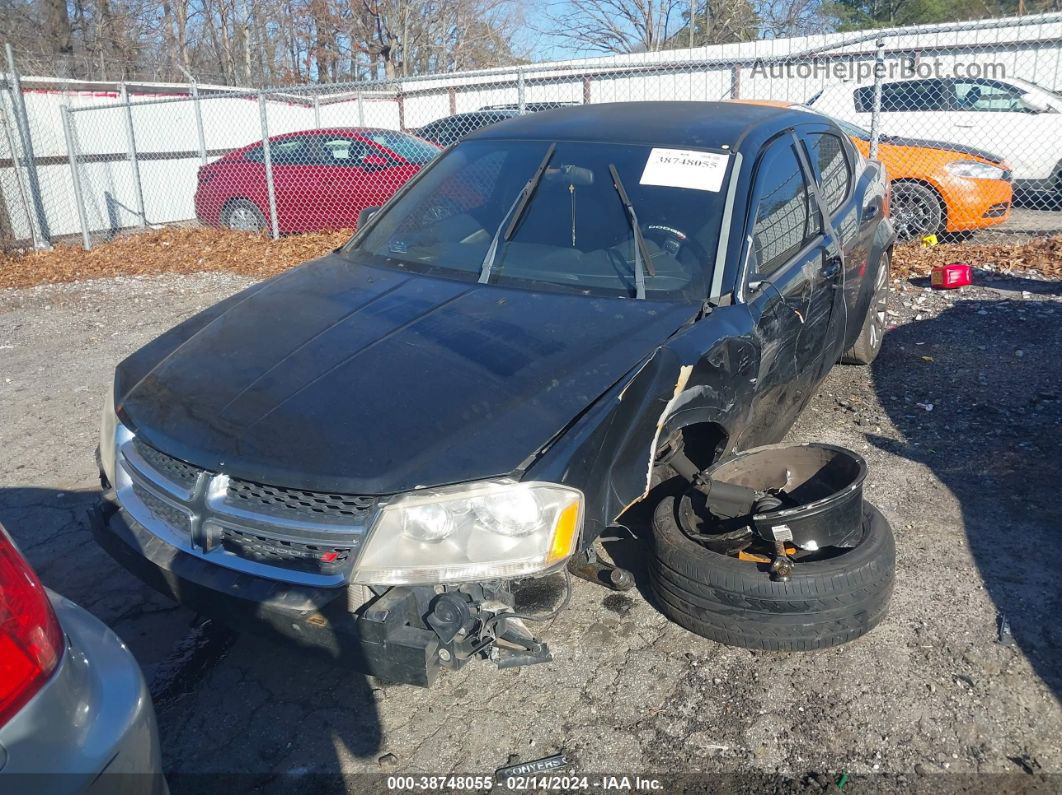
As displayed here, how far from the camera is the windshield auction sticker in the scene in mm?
3576

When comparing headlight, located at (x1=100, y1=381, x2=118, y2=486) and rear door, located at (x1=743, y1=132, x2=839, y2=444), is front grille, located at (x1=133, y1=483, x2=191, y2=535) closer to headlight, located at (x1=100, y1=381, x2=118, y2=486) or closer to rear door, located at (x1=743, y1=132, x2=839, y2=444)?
headlight, located at (x1=100, y1=381, x2=118, y2=486)

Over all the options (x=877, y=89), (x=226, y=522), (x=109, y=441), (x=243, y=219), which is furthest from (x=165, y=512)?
(x=243, y=219)

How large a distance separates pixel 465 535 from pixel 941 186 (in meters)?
8.60

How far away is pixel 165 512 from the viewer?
106 inches

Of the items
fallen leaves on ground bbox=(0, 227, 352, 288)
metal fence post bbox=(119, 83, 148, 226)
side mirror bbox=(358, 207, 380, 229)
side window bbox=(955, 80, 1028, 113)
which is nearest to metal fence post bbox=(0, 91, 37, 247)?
fallen leaves on ground bbox=(0, 227, 352, 288)

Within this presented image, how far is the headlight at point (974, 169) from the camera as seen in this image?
9.13 m

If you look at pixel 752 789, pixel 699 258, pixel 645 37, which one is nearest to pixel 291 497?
pixel 752 789

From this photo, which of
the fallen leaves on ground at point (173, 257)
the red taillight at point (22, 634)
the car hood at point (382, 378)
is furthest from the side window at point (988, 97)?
the red taillight at point (22, 634)

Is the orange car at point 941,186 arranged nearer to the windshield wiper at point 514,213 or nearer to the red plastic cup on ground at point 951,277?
the red plastic cup on ground at point 951,277

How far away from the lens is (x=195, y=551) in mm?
2568

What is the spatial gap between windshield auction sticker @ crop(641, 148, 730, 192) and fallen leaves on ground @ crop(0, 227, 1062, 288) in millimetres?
5463

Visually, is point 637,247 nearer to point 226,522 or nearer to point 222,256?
point 226,522

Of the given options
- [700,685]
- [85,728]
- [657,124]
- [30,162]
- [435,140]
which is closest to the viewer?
[85,728]

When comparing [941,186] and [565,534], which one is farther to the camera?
[941,186]
